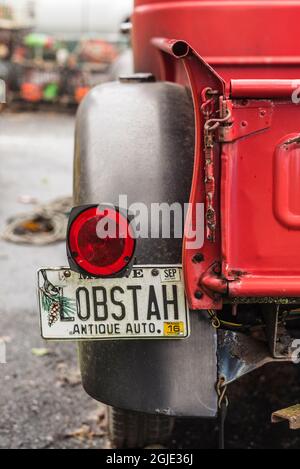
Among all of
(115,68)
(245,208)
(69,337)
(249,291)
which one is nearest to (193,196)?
(245,208)

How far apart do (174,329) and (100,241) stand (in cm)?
35

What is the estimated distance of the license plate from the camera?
203 centimetres

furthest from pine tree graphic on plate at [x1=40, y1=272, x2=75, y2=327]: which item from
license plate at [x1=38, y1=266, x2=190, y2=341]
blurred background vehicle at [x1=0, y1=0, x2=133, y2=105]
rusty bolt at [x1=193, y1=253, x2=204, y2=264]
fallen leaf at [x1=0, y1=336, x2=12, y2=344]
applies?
blurred background vehicle at [x1=0, y1=0, x2=133, y2=105]

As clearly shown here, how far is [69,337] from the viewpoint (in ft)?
6.73

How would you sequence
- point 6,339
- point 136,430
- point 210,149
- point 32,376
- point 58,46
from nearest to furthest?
point 210,149 < point 136,430 < point 32,376 < point 6,339 < point 58,46

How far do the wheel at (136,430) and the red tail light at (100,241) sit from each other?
0.85 m

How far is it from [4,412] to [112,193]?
1.42 metres

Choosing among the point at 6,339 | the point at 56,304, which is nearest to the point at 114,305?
the point at 56,304

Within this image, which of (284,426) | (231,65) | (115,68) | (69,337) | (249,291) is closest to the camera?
(249,291)

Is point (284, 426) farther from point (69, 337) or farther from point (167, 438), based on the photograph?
point (69, 337)

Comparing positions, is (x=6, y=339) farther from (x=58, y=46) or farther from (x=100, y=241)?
(x=58, y=46)

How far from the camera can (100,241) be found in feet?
6.55

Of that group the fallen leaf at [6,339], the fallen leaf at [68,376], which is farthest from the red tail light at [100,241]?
the fallen leaf at [6,339]

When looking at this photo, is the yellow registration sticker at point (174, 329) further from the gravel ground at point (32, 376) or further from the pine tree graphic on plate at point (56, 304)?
the gravel ground at point (32, 376)
